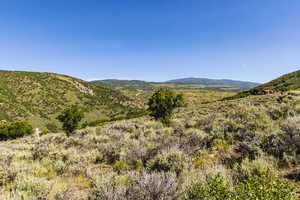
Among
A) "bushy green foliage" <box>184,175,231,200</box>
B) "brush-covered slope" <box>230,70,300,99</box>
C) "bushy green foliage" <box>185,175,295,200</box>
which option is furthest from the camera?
"brush-covered slope" <box>230,70,300,99</box>

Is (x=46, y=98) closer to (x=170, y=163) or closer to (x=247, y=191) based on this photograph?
(x=170, y=163)

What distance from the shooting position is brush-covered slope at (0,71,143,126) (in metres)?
52.1

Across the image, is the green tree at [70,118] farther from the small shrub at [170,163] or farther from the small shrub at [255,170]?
the small shrub at [255,170]

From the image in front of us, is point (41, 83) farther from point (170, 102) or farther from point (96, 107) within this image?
point (170, 102)

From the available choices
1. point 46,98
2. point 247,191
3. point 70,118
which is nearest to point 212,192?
point 247,191

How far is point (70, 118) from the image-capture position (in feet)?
51.5

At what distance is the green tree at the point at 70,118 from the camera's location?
15.6m

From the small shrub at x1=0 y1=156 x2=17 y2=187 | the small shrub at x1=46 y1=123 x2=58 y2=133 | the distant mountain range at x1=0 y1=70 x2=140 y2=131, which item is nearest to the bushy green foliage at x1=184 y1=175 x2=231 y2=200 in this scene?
the small shrub at x1=0 y1=156 x2=17 y2=187

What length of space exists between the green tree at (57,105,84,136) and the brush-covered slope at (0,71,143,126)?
41281 mm

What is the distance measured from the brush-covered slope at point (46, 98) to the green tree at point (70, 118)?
41.3 meters

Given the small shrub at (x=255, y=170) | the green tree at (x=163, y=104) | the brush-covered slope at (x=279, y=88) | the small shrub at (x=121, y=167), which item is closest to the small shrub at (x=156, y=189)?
the small shrub at (x=255, y=170)

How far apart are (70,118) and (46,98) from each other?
5355 centimetres

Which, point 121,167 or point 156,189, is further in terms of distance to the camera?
point 121,167

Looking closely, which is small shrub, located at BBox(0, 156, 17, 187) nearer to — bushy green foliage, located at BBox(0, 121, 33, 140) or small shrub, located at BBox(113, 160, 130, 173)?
small shrub, located at BBox(113, 160, 130, 173)
